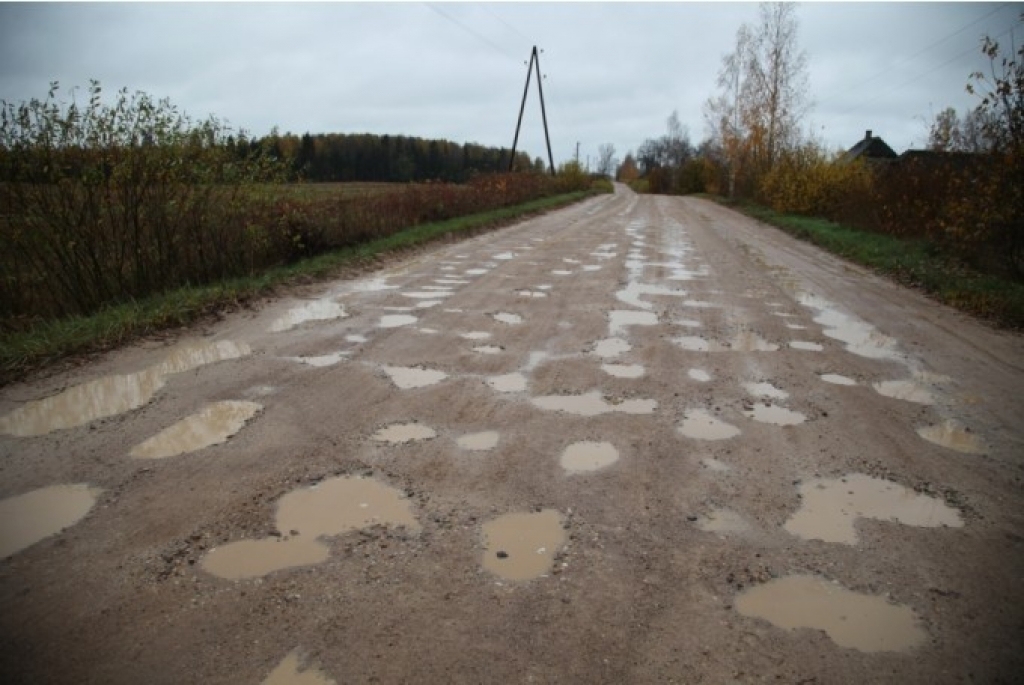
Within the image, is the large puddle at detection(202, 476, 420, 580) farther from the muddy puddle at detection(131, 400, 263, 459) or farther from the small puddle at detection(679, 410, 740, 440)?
the small puddle at detection(679, 410, 740, 440)

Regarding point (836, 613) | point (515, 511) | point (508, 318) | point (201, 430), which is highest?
point (508, 318)

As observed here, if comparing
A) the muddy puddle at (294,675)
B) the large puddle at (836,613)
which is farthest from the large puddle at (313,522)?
the large puddle at (836,613)

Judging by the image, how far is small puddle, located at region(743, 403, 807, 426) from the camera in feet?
11.9

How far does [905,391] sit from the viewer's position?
13.8 feet

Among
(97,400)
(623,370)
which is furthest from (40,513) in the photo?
(623,370)

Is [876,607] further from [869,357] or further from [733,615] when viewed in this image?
[869,357]

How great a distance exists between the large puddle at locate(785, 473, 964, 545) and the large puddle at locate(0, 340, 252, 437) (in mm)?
3910

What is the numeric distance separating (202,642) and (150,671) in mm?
151

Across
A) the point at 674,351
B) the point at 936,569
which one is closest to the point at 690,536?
the point at 936,569

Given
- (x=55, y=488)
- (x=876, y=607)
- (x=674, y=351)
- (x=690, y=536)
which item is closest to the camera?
(x=876, y=607)

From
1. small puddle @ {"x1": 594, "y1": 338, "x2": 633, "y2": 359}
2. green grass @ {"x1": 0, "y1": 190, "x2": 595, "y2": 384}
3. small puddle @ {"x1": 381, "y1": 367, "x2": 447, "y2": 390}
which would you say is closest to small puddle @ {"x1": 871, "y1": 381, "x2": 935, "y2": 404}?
small puddle @ {"x1": 594, "y1": 338, "x2": 633, "y2": 359}

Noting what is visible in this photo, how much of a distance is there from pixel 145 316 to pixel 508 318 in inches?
135

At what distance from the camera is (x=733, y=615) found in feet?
6.75

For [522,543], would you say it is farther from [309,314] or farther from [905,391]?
[309,314]
